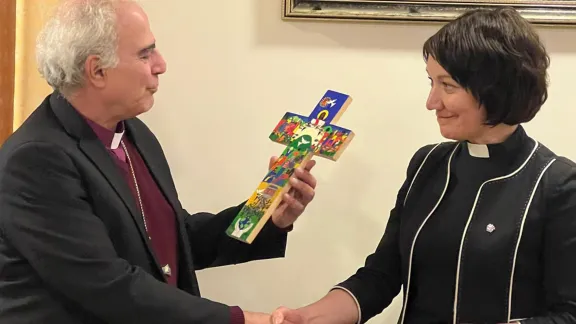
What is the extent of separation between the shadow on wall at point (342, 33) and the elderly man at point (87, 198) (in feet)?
1.44

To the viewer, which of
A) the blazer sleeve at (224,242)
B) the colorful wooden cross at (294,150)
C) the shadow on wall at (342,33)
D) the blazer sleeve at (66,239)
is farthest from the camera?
the shadow on wall at (342,33)

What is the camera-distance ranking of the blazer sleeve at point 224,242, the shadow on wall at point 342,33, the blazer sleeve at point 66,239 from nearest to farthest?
the blazer sleeve at point 66,239 < the blazer sleeve at point 224,242 < the shadow on wall at point 342,33

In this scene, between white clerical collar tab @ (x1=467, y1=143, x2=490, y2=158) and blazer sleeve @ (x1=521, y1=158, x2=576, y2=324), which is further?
white clerical collar tab @ (x1=467, y1=143, x2=490, y2=158)

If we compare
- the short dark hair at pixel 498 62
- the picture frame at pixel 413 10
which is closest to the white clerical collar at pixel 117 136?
the picture frame at pixel 413 10

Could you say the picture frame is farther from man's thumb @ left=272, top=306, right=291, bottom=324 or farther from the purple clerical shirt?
man's thumb @ left=272, top=306, right=291, bottom=324

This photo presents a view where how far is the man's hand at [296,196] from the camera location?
1413mm

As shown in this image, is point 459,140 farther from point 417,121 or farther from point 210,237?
point 210,237

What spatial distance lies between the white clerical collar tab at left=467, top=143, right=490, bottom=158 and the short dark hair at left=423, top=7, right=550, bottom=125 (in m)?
0.07

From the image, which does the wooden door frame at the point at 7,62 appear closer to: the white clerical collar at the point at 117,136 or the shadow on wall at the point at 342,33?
the white clerical collar at the point at 117,136

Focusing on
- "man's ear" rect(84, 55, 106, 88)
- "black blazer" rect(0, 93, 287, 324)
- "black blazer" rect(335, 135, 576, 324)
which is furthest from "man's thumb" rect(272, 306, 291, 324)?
"man's ear" rect(84, 55, 106, 88)

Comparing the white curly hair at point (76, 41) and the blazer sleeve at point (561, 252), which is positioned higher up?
the white curly hair at point (76, 41)

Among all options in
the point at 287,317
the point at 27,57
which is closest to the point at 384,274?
the point at 287,317

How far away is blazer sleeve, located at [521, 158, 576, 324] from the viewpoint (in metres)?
1.18

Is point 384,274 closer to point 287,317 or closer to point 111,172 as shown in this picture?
point 287,317
